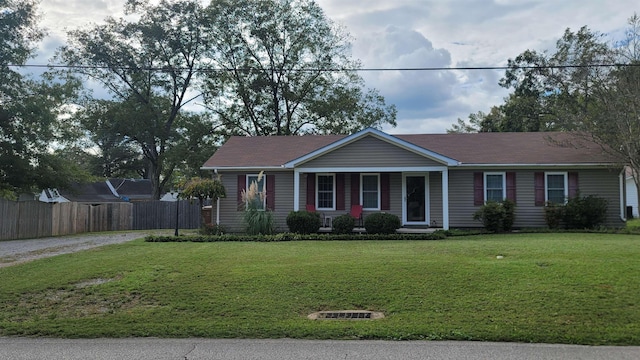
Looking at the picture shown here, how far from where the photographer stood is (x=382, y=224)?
1658cm

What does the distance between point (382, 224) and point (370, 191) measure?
2.96 m

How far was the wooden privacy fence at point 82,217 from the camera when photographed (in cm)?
1942

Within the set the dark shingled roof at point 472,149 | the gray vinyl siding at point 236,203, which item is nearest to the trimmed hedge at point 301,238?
the gray vinyl siding at point 236,203

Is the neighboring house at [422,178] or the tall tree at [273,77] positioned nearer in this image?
the neighboring house at [422,178]

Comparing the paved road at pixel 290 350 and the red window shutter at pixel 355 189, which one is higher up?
the red window shutter at pixel 355 189

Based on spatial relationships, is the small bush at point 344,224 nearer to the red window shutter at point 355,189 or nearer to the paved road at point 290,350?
the red window shutter at point 355,189

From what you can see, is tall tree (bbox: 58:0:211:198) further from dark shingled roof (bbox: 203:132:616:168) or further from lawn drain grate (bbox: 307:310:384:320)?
lawn drain grate (bbox: 307:310:384:320)

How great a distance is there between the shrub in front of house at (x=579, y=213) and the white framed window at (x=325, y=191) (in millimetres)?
8248

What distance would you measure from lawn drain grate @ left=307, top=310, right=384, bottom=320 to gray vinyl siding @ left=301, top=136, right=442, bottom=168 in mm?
11597

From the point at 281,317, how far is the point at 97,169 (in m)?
59.9

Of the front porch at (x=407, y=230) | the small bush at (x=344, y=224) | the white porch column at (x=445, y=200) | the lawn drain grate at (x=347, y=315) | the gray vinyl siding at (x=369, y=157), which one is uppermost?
the gray vinyl siding at (x=369, y=157)

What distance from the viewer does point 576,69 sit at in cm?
2234

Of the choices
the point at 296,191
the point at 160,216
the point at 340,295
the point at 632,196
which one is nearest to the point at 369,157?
the point at 296,191

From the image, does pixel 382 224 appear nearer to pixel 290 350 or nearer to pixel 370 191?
pixel 370 191
